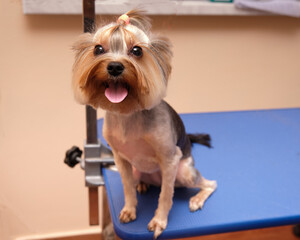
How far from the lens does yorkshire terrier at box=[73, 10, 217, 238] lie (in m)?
0.65

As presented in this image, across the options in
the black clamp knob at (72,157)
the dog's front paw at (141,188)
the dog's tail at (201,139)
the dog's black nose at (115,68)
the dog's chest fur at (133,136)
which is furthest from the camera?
the dog's tail at (201,139)

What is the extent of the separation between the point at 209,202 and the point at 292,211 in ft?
0.71

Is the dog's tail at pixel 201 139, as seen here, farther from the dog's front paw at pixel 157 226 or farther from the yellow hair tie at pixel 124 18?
the yellow hair tie at pixel 124 18

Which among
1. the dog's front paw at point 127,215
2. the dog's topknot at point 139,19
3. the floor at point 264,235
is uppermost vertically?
the dog's topknot at point 139,19

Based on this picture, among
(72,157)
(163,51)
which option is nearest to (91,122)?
(72,157)

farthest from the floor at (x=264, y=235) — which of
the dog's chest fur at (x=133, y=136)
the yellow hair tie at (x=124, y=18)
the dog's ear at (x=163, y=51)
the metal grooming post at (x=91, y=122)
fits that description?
the yellow hair tie at (x=124, y=18)

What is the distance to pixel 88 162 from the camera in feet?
3.55

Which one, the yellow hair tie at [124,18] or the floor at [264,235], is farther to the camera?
the floor at [264,235]

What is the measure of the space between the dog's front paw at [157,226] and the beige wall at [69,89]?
0.45m

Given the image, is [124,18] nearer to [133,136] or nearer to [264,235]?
[133,136]

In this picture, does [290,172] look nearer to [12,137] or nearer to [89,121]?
[89,121]

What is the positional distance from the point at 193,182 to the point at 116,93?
396mm

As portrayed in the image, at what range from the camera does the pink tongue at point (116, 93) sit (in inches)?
26.3

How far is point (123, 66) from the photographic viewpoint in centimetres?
63
